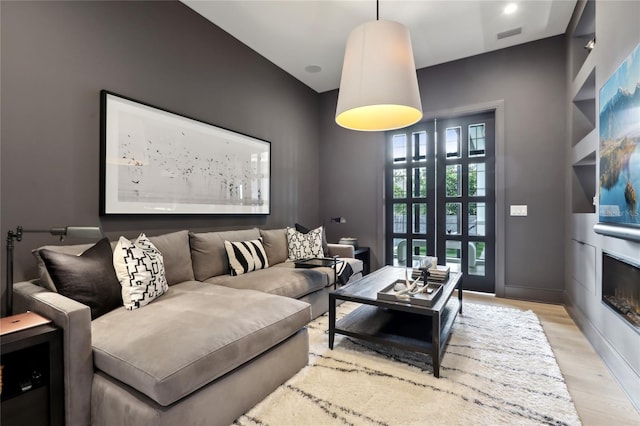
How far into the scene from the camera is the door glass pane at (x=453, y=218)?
13.4 ft

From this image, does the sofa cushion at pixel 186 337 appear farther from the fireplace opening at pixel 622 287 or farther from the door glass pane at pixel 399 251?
the door glass pane at pixel 399 251

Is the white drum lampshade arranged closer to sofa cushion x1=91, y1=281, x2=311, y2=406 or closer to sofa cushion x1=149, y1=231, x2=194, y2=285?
sofa cushion x1=91, y1=281, x2=311, y2=406

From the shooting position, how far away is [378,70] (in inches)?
74.8

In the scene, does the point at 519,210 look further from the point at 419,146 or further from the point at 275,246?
the point at 275,246

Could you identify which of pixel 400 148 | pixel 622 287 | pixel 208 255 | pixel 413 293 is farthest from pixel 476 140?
pixel 208 255

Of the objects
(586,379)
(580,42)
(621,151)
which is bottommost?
(586,379)

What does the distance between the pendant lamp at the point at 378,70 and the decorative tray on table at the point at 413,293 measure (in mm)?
1244

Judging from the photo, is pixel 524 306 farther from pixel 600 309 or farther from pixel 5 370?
pixel 5 370

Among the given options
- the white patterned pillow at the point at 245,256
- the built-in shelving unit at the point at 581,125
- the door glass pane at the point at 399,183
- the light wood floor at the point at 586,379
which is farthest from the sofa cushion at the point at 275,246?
the built-in shelving unit at the point at 581,125

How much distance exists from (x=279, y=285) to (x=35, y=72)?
2200mm

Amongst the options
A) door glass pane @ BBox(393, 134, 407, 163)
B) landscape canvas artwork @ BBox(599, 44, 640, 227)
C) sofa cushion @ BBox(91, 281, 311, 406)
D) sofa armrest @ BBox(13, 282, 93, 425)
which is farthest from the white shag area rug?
door glass pane @ BBox(393, 134, 407, 163)

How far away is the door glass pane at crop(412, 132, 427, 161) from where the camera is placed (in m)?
4.32

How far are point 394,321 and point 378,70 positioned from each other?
1.80 meters

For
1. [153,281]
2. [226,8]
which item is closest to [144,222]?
[153,281]
